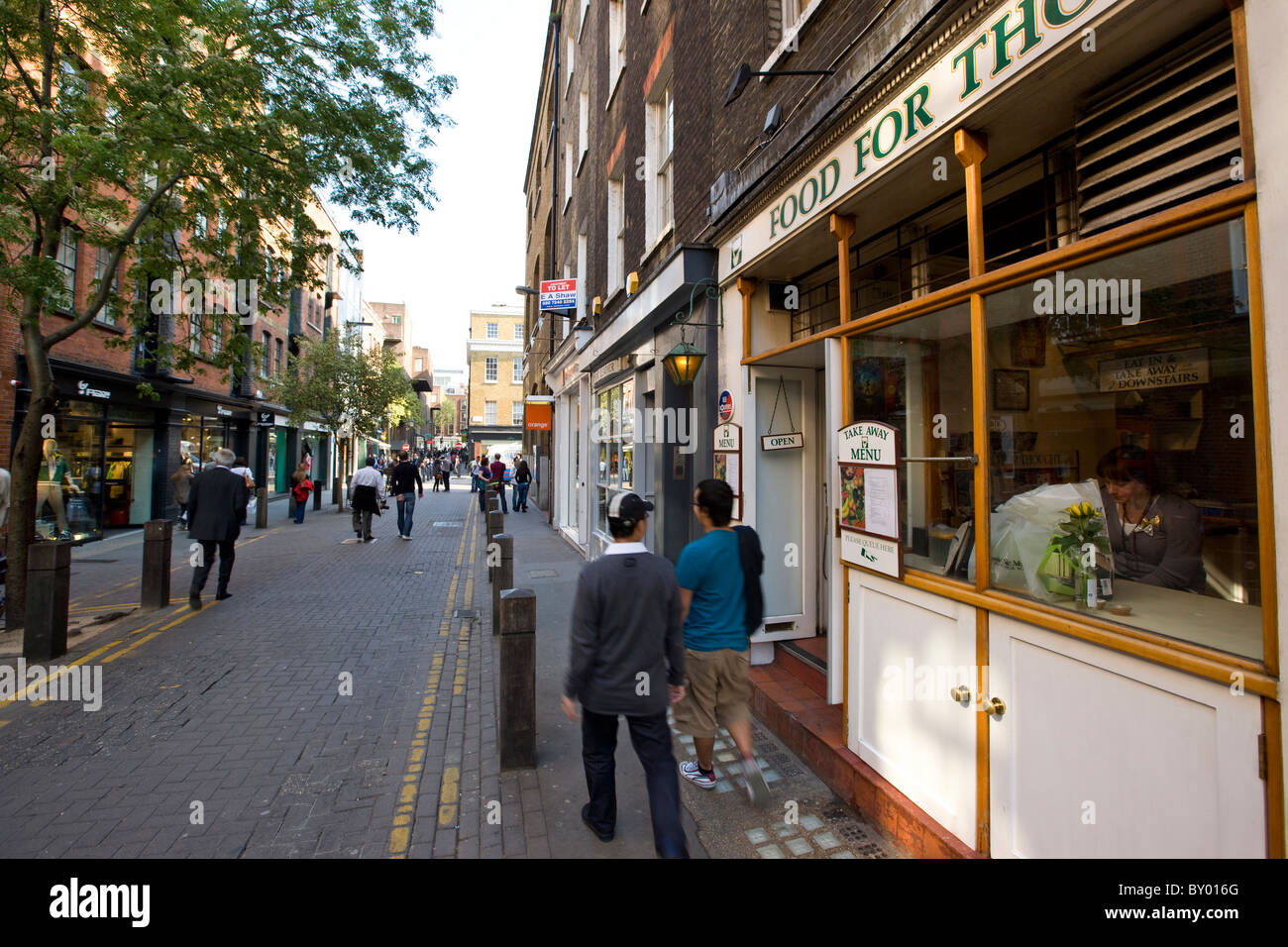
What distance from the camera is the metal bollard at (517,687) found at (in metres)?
4.09

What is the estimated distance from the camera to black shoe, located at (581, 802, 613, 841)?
327 centimetres

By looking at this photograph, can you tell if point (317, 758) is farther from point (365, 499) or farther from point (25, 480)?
point (365, 499)

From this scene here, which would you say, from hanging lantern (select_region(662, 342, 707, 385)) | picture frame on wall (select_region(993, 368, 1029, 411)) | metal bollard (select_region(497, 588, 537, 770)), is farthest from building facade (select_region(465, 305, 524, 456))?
picture frame on wall (select_region(993, 368, 1029, 411))

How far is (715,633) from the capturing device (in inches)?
144

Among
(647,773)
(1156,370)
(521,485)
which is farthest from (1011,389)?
(521,485)

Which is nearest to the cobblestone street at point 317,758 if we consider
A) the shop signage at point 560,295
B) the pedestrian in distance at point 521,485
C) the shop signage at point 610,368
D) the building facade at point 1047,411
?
the building facade at point 1047,411

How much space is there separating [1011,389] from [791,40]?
3.53 metres

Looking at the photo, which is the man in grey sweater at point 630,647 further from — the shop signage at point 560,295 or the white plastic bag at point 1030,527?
the shop signage at point 560,295

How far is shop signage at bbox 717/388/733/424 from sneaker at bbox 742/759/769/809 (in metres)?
3.16

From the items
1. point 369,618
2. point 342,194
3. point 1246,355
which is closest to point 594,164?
point 342,194

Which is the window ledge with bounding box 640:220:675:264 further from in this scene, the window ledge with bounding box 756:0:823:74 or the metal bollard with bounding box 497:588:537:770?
the metal bollard with bounding box 497:588:537:770

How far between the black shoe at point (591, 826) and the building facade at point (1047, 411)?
1473mm

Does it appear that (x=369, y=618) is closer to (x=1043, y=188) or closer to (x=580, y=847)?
(x=580, y=847)
